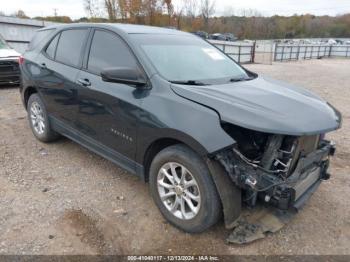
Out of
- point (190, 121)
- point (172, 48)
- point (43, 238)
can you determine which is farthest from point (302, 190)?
point (43, 238)

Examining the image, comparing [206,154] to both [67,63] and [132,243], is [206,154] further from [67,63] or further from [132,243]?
[67,63]

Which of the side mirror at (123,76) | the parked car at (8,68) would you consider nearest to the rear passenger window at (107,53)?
the side mirror at (123,76)

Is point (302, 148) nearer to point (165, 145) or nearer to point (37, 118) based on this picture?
point (165, 145)

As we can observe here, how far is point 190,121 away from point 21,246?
174 cm

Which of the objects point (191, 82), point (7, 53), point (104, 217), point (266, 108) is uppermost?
point (191, 82)

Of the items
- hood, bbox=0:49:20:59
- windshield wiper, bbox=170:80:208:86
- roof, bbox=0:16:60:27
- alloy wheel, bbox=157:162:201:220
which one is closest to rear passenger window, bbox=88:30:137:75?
windshield wiper, bbox=170:80:208:86

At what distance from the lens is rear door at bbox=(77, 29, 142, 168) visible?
3.06 metres

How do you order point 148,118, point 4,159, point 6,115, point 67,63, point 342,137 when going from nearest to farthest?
point 148,118, point 67,63, point 4,159, point 342,137, point 6,115

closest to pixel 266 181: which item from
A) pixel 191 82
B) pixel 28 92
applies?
pixel 191 82

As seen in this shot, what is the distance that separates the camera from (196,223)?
2697 mm

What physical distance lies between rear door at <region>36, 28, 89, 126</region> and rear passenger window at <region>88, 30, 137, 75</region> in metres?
0.24

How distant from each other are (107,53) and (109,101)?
0.60 meters

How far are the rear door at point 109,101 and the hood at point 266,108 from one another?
543 mm

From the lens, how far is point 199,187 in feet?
8.47
